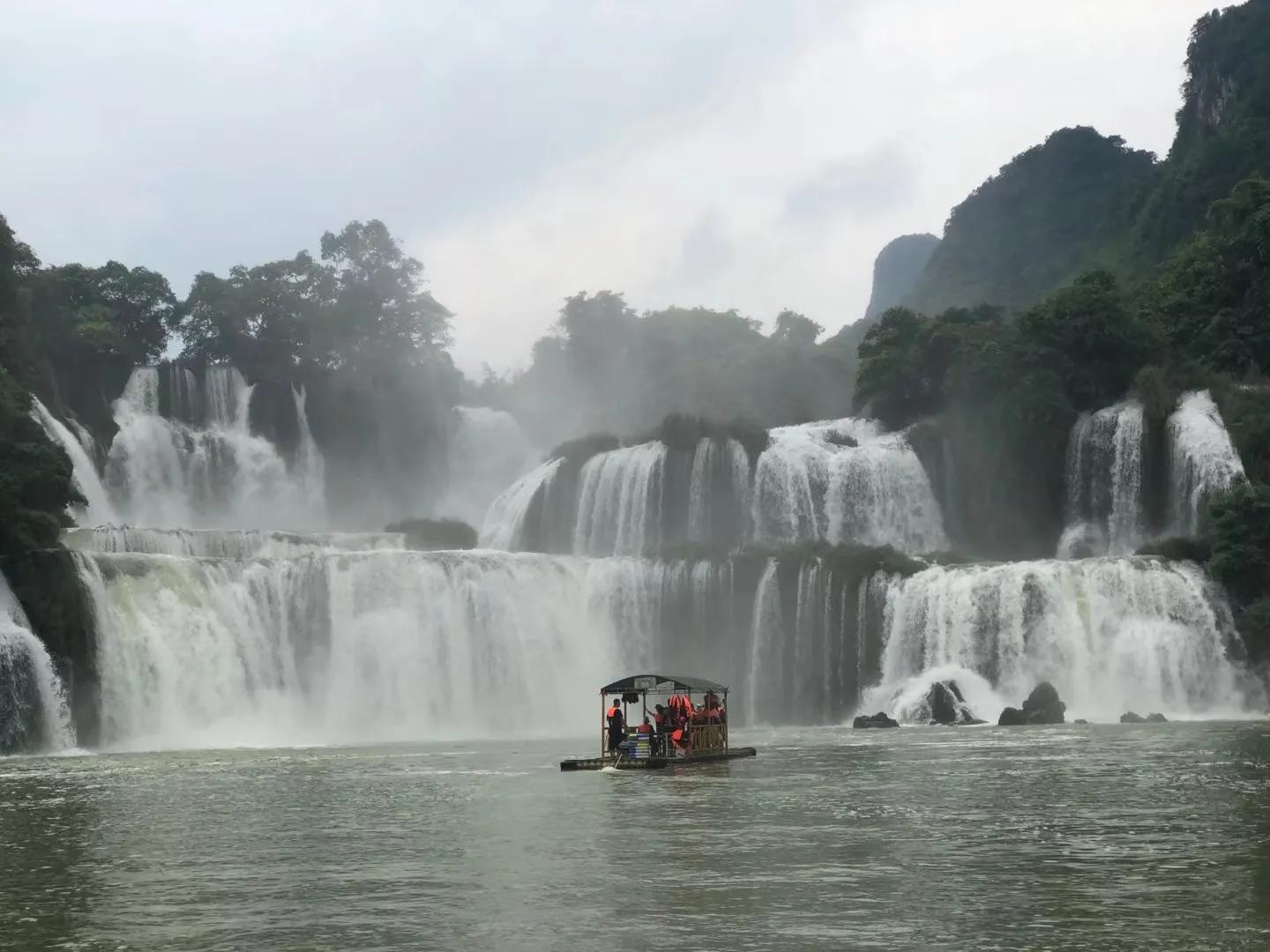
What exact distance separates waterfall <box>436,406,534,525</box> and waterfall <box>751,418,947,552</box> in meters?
33.5

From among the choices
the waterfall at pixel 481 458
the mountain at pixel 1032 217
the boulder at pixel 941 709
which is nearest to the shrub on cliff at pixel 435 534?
the boulder at pixel 941 709

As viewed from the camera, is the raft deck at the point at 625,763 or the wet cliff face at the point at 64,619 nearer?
the raft deck at the point at 625,763

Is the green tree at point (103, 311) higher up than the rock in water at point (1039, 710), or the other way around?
the green tree at point (103, 311)

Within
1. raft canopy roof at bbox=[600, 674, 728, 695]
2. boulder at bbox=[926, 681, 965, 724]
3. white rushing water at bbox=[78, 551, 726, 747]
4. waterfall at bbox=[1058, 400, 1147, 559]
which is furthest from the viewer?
waterfall at bbox=[1058, 400, 1147, 559]

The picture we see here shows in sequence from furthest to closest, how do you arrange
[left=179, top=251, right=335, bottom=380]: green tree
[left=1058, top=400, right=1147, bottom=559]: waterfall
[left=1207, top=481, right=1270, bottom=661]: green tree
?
[left=179, top=251, right=335, bottom=380]: green tree, [left=1058, top=400, right=1147, bottom=559]: waterfall, [left=1207, top=481, right=1270, bottom=661]: green tree

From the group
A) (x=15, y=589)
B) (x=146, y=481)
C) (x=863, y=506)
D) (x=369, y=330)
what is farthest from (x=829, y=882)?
(x=369, y=330)

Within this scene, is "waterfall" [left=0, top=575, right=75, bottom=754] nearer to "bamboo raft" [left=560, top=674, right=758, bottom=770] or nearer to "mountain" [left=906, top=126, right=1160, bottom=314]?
"bamboo raft" [left=560, top=674, right=758, bottom=770]

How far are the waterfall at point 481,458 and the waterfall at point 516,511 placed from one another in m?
24.1

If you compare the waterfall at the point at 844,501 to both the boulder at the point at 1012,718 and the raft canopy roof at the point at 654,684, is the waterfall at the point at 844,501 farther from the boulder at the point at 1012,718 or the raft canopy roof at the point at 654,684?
the raft canopy roof at the point at 654,684

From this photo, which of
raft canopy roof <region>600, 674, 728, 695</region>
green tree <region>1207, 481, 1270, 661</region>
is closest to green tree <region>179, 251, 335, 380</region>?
green tree <region>1207, 481, 1270, 661</region>

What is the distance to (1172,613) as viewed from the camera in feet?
181

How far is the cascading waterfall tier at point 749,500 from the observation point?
7081cm

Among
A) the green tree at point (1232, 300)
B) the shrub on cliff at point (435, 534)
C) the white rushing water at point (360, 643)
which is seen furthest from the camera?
the green tree at point (1232, 300)

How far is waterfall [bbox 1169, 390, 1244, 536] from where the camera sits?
61.4m
